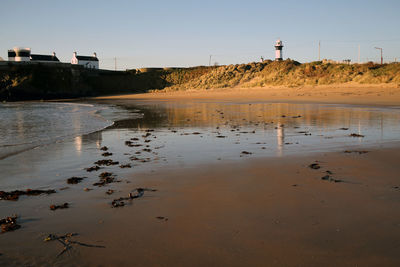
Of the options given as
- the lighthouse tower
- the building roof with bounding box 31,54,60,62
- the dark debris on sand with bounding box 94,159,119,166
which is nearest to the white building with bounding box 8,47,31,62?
the building roof with bounding box 31,54,60,62

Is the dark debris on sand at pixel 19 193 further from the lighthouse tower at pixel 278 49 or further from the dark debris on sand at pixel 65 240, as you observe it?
the lighthouse tower at pixel 278 49

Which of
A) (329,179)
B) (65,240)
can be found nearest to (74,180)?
(65,240)

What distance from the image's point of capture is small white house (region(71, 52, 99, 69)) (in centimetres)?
8656

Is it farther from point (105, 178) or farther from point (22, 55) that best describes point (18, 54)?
point (105, 178)

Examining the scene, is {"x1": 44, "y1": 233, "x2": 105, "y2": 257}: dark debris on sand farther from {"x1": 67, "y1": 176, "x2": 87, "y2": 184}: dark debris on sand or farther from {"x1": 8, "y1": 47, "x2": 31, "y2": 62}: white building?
{"x1": 8, "y1": 47, "x2": 31, "y2": 62}: white building

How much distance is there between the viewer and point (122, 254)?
3.48 meters

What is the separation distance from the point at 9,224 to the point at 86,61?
91.3m

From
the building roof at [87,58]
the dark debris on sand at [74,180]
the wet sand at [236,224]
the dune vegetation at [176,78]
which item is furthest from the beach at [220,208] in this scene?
the building roof at [87,58]

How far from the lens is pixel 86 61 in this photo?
88.7 m

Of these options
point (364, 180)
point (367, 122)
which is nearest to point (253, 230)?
point (364, 180)

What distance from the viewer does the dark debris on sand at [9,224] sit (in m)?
4.13

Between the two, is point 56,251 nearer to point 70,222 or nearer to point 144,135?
point 70,222

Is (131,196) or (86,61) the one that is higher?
(86,61)

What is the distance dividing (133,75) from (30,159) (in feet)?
227
